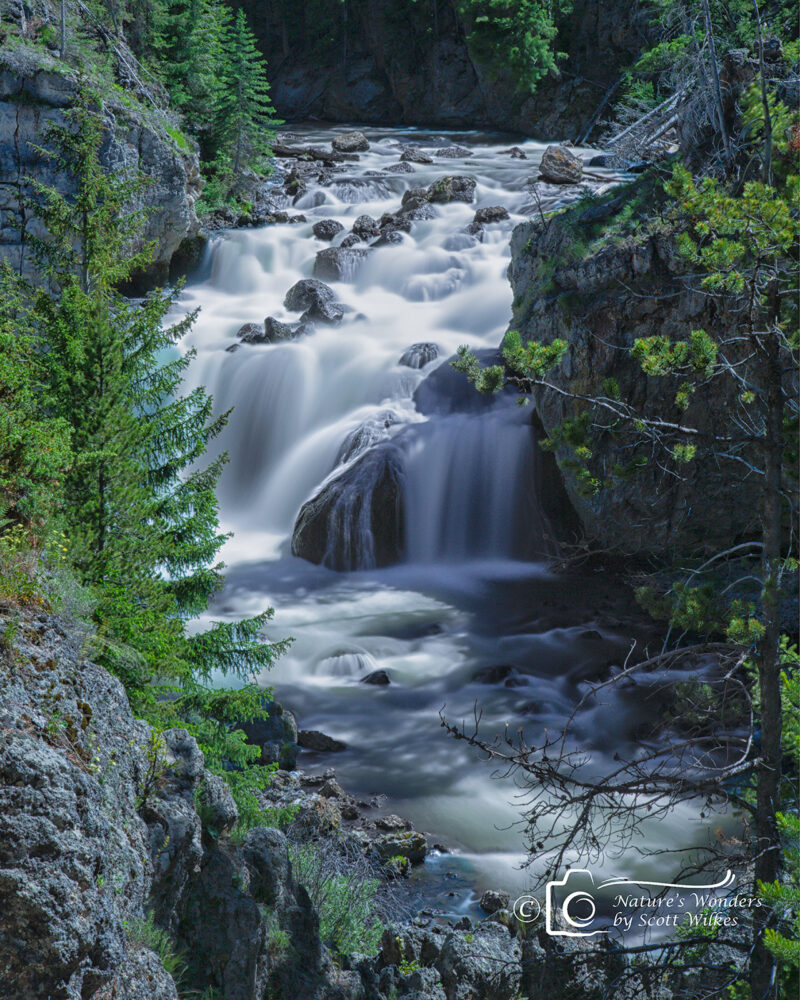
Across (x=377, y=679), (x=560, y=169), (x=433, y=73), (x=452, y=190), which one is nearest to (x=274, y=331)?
(x=452, y=190)

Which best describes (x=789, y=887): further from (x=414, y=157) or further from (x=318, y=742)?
(x=414, y=157)

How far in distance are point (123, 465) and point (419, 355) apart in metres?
13.5

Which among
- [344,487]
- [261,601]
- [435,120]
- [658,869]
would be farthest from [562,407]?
[435,120]

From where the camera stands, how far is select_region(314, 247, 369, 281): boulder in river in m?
25.2

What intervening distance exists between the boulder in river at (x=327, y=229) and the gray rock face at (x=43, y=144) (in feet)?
16.4

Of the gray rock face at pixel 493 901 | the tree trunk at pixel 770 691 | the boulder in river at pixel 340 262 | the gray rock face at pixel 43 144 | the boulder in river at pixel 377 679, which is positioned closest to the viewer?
the tree trunk at pixel 770 691

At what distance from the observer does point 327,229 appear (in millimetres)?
27094

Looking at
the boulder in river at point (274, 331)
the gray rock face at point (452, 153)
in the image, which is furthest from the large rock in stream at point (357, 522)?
the gray rock face at point (452, 153)

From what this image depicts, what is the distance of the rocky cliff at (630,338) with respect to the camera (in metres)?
14.2

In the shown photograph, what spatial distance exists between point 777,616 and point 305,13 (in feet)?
174

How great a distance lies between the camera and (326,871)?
7688 mm

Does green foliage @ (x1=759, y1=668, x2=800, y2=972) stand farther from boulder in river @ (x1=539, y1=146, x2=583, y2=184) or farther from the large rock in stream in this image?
boulder in river @ (x1=539, y1=146, x2=583, y2=184)

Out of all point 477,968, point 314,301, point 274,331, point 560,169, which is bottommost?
point 477,968

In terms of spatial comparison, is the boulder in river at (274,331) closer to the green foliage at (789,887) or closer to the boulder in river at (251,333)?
the boulder in river at (251,333)
